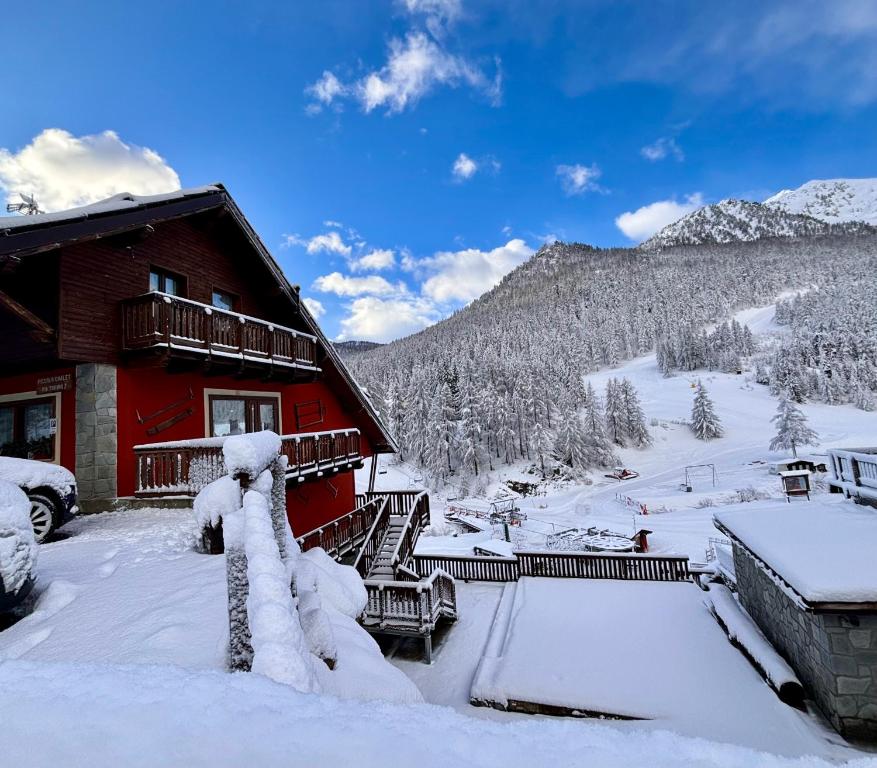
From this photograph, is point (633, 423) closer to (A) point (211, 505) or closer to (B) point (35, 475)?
(A) point (211, 505)

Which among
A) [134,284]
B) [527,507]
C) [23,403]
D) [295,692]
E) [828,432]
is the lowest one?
[527,507]

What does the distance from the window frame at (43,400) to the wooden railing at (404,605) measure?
7963 mm

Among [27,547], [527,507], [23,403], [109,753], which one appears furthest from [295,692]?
[527,507]

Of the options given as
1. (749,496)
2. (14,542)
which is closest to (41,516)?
(14,542)

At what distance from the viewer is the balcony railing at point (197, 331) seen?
9422 millimetres

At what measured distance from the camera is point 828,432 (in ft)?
194

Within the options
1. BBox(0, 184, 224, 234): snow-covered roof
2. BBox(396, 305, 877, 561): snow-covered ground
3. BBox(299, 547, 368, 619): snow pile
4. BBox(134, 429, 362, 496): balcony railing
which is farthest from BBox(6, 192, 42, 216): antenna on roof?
BBox(396, 305, 877, 561): snow-covered ground

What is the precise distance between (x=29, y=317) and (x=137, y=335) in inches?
69.3

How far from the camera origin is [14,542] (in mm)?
4488

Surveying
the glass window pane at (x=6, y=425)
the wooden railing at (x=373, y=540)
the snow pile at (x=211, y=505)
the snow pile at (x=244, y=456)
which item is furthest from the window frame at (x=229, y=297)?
the snow pile at (x=244, y=456)

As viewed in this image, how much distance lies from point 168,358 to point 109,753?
8998 millimetres

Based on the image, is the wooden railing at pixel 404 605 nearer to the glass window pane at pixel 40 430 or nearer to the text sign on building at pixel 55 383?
the glass window pane at pixel 40 430

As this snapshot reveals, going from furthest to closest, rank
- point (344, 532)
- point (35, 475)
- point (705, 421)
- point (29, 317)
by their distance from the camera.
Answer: point (705, 421), point (344, 532), point (29, 317), point (35, 475)

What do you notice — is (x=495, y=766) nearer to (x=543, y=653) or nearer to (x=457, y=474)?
(x=543, y=653)
